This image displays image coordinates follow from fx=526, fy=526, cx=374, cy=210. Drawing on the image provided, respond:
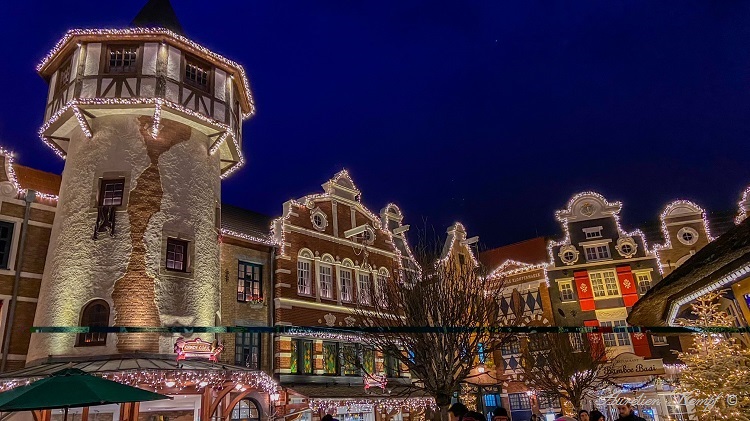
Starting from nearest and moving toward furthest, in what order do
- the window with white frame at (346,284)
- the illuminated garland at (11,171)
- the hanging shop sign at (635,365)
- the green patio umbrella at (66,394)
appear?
the green patio umbrella at (66,394), the illuminated garland at (11,171), the window with white frame at (346,284), the hanging shop sign at (635,365)

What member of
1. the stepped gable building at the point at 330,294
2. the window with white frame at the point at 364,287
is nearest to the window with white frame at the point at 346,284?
the stepped gable building at the point at 330,294

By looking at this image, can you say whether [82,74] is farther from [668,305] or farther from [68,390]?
[668,305]

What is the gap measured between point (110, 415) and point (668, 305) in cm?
1548

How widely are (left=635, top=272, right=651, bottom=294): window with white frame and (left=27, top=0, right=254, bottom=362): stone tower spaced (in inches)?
993

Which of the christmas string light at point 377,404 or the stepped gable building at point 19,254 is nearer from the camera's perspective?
the stepped gable building at point 19,254

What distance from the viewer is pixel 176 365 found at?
50.3ft

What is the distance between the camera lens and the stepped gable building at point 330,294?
849 inches

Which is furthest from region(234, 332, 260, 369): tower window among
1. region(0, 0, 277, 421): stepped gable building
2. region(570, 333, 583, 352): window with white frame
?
region(570, 333, 583, 352): window with white frame

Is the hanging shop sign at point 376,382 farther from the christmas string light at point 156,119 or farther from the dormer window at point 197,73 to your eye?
the dormer window at point 197,73

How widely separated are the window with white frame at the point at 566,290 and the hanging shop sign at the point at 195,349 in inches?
914

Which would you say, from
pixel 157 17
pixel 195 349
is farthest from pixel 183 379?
pixel 157 17

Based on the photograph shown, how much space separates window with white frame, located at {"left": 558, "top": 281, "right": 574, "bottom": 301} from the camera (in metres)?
33.0

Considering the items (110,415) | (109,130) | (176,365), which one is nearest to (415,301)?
(176,365)

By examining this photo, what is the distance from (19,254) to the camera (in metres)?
17.5
